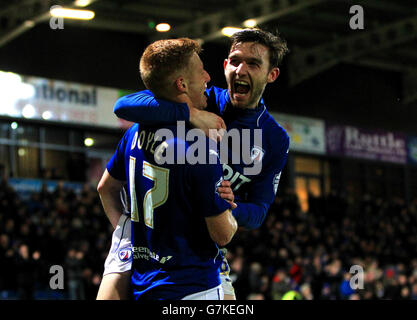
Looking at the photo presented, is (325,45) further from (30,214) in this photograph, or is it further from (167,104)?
(167,104)

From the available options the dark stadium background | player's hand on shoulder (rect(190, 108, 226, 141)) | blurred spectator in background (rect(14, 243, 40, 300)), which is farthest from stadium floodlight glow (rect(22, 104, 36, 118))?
player's hand on shoulder (rect(190, 108, 226, 141))

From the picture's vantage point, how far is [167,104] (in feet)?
10.8

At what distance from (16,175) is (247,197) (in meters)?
17.5

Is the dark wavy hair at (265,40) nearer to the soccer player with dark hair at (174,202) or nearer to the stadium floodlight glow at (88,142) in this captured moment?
the soccer player with dark hair at (174,202)

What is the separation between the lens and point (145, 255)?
3.30 m

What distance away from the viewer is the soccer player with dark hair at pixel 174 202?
3127 mm

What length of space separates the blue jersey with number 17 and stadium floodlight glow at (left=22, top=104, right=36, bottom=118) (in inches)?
642

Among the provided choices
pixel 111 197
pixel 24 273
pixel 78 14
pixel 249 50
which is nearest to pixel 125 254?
pixel 111 197

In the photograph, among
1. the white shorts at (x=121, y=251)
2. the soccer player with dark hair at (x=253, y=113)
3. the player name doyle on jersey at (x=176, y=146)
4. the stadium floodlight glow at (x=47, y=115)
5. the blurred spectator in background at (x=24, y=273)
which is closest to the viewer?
the player name doyle on jersey at (x=176, y=146)

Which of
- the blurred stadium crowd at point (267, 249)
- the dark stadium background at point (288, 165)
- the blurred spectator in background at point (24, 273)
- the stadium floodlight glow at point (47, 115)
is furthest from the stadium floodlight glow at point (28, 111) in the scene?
the blurred spectator in background at point (24, 273)

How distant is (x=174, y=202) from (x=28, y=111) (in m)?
16.7

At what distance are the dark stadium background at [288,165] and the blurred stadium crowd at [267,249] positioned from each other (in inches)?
1.5
